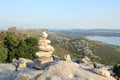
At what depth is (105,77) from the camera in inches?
685

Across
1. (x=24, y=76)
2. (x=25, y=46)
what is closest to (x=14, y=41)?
(x=25, y=46)

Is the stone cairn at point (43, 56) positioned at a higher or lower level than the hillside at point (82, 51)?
higher

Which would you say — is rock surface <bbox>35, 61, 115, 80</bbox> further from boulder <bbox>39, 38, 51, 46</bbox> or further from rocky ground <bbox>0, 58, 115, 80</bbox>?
boulder <bbox>39, 38, 51, 46</bbox>

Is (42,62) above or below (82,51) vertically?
above

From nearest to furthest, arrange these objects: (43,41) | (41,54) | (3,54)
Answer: (41,54) → (43,41) → (3,54)

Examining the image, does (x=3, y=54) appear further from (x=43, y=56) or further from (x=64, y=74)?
(x=64, y=74)

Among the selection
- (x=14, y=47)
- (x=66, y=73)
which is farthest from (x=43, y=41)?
(x=14, y=47)

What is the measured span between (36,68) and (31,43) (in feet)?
75.5

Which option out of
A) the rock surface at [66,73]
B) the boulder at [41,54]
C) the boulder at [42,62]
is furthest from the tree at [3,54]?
the rock surface at [66,73]

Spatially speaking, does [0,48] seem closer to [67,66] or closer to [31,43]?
[31,43]

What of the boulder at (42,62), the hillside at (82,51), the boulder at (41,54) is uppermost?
the boulder at (41,54)

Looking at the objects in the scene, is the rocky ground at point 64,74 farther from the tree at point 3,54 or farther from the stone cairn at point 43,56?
the tree at point 3,54

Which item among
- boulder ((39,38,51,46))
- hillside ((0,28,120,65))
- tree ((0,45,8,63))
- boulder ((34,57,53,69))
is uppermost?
boulder ((39,38,51,46))

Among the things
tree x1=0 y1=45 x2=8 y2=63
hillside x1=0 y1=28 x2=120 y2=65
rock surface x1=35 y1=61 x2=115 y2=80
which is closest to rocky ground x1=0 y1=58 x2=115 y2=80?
rock surface x1=35 y1=61 x2=115 y2=80
